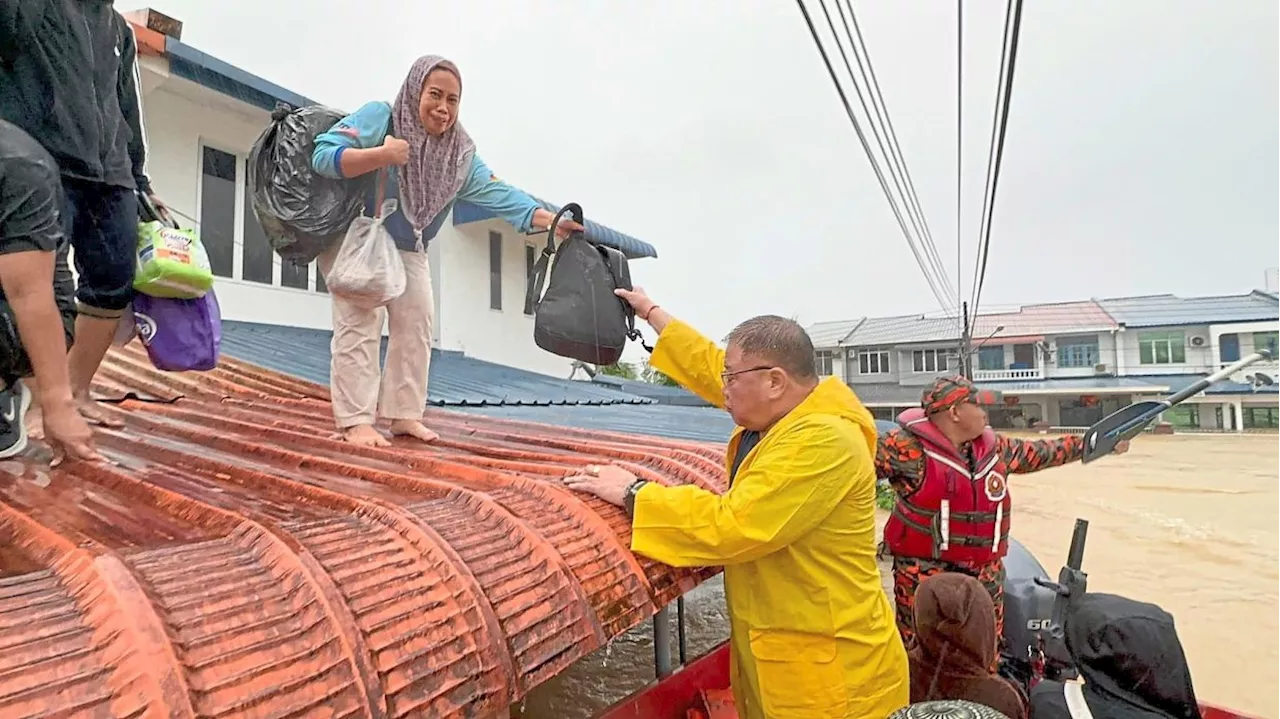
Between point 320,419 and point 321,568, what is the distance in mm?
2398

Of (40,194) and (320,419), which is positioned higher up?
(40,194)

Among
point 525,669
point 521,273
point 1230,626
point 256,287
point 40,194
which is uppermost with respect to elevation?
point 521,273

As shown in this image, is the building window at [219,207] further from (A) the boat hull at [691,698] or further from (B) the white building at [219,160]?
(A) the boat hull at [691,698]

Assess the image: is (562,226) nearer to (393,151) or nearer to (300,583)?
(393,151)

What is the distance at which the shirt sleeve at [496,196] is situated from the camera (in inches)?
126

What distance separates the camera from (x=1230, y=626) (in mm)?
9516

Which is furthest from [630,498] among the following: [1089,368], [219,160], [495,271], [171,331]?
[1089,368]

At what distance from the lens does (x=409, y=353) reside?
3.07 m

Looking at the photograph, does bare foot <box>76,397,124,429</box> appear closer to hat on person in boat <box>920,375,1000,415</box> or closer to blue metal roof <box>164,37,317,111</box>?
hat on person in boat <box>920,375,1000,415</box>

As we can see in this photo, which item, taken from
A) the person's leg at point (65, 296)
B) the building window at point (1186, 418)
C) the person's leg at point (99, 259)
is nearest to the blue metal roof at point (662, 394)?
the person's leg at point (99, 259)

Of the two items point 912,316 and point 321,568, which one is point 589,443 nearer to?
point 321,568

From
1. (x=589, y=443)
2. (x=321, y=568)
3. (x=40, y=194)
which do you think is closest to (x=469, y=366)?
(x=589, y=443)

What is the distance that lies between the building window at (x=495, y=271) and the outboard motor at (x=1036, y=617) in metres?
8.09

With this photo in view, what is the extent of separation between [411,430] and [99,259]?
4.15 ft
